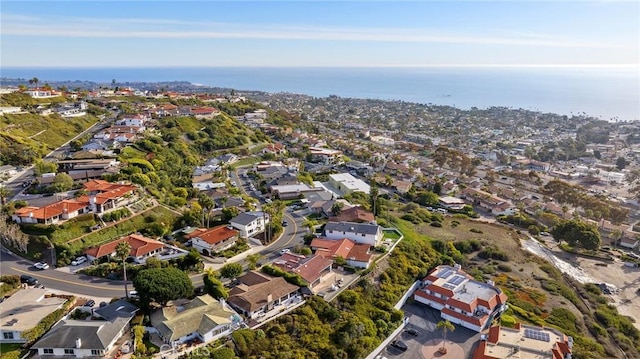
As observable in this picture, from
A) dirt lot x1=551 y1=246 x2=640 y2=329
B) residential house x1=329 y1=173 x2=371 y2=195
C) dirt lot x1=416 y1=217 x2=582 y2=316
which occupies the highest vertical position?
residential house x1=329 y1=173 x2=371 y2=195

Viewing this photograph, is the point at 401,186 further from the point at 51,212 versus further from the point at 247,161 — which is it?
the point at 51,212

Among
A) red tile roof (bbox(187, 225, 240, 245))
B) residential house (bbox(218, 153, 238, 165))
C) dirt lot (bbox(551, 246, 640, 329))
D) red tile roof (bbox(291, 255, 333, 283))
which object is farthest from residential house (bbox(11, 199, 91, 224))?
dirt lot (bbox(551, 246, 640, 329))

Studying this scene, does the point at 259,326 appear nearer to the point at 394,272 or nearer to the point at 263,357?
the point at 263,357

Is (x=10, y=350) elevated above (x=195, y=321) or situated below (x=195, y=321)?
below

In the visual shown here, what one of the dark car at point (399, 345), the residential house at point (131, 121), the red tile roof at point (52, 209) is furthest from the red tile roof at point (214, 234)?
the residential house at point (131, 121)

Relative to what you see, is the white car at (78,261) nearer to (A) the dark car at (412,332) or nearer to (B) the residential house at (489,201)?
(A) the dark car at (412,332)

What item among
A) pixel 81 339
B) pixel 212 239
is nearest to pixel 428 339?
pixel 212 239

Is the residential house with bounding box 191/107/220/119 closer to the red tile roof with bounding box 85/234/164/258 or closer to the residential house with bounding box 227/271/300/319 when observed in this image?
the red tile roof with bounding box 85/234/164/258
